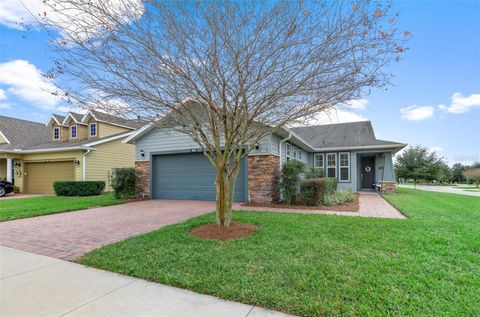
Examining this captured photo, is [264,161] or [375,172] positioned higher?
[264,161]

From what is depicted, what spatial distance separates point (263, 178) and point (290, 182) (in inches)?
41.8

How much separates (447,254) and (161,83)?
569 centimetres

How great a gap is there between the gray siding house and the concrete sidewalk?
14.7 feet

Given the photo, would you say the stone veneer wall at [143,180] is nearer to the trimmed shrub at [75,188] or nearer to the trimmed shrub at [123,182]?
the trimmed shrub at [123,182]

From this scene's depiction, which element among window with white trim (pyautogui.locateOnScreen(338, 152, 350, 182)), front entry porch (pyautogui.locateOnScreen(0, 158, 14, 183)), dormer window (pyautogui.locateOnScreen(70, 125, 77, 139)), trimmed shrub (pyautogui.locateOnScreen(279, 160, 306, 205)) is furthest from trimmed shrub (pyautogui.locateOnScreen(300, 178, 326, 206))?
front entry porch (pyautogui.locateOnScreen(0, 158, 14, 183))

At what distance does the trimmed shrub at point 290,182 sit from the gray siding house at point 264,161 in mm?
453

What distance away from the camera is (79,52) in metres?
4.42

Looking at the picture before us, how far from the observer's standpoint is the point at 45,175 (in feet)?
53.3

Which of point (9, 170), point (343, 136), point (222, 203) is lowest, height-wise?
point (222, 203)

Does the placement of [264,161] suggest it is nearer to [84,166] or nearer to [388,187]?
[388,187]

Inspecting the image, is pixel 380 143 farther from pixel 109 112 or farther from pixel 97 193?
pixel 97 193

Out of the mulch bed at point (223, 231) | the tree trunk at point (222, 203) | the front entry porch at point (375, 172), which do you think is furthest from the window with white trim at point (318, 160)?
the tree trunk at point (222, 203)

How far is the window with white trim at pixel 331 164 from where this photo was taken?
16062mm

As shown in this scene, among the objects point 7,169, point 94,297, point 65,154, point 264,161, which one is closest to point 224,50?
point 94,297
